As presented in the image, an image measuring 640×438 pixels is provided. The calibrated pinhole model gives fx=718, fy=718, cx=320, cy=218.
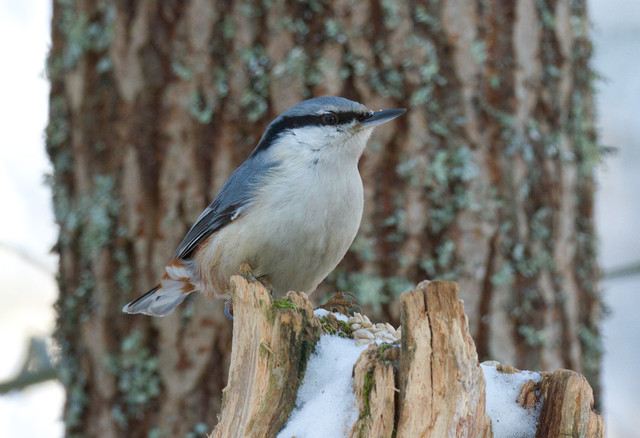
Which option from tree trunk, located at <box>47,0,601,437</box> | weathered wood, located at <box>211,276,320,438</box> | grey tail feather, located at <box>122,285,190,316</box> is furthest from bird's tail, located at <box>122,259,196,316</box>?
weathered wood, located at <box>211,276,320,438</box>

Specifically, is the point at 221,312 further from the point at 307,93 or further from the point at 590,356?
the point at 590,356

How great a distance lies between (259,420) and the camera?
1.44 metres

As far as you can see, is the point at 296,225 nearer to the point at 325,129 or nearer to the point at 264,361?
the point at 325,129

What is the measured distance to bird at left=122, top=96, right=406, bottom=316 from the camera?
2.13 metres

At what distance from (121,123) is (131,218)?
381 millimetres

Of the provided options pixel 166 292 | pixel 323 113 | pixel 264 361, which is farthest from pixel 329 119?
pixel 264 361

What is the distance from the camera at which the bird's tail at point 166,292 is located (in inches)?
96.7

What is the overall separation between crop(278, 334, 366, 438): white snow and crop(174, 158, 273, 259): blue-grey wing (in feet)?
2.55

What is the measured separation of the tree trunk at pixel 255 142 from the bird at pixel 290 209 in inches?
15.0

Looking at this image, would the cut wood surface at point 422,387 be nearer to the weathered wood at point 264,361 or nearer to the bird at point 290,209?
the weathered wood at point 264,361

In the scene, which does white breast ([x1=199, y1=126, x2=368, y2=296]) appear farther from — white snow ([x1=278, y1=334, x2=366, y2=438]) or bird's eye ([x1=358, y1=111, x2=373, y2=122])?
white snow ([x1=278, y1=334, x2=366, y2=438])

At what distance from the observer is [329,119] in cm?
233

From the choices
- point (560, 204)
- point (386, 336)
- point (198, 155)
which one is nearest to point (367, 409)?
point (386, 336)

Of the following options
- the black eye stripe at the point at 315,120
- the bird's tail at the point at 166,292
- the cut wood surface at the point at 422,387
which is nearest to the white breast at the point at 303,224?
the black eye stripe at the point at 315,120
